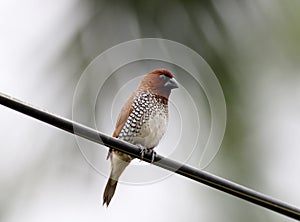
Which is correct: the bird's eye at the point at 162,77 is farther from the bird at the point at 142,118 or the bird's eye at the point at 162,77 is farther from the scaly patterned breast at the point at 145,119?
the scaly patterned breast at the point at 145,119

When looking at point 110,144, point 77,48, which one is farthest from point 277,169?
point 110,144

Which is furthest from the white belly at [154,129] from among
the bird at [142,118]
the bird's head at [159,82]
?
the bird's head at [159,82]

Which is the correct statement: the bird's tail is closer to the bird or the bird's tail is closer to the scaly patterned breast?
the bird

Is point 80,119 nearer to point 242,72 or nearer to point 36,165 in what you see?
point 36,165

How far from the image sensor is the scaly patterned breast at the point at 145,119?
348 centimetres

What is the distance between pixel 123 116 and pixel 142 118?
93 millimetres

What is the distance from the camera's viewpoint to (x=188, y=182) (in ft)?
14.8

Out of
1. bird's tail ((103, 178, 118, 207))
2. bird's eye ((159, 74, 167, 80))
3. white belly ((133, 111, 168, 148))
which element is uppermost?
bird's eye ((159, 74, 167, 80))

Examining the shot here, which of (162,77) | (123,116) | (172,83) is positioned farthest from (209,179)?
(123,116)

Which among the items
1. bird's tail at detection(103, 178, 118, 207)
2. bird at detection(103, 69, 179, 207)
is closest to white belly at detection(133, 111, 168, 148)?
bird at detection(103, 69, 179, 207)

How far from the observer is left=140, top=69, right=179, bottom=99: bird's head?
335cm

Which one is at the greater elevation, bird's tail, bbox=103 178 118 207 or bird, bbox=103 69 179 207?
bird, bbox=103 69 179 207

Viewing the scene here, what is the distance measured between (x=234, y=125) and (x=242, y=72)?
267 millimetres

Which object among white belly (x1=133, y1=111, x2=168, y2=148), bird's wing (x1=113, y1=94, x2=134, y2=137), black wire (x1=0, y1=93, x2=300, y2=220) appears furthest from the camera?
bird's wing (x1=113, y1=94, x2=134, y2=137)
